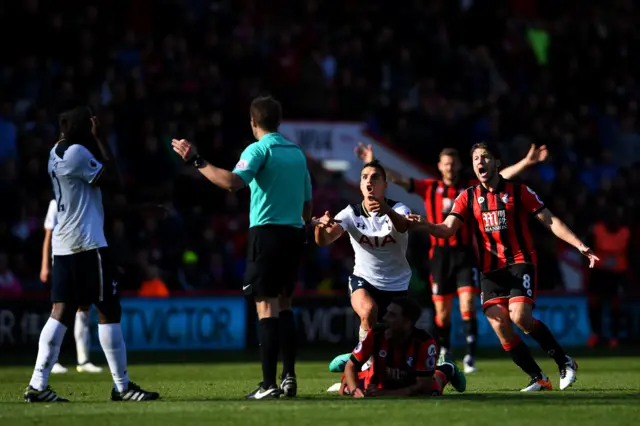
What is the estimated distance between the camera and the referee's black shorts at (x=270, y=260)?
9781 millimetres

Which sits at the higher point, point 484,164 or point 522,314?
point 484,164

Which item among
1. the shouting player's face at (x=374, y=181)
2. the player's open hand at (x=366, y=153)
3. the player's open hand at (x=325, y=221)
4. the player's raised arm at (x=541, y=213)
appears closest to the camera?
the player's open hand at (x=325, y=221)

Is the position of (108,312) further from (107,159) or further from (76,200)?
(107,159)

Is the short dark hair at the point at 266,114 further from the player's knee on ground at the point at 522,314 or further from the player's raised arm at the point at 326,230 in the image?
the player's knee on ground at the point at 522,314

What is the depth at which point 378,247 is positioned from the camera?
11625 millimetres

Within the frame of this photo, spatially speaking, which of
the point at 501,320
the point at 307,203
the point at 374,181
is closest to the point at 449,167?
the point at 501,320

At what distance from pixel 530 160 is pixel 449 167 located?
9.00 ft

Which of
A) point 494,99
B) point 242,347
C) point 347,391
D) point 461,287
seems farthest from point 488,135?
point 347,391

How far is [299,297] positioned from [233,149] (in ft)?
10.2

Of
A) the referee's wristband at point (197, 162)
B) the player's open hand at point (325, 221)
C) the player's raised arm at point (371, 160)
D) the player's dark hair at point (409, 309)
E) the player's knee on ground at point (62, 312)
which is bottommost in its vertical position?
the player's dark hair at point (409, 309)

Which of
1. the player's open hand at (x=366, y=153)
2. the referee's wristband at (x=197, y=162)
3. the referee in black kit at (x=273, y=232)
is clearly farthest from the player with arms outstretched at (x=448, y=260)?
the referee's wristband at (x=197, y=162)

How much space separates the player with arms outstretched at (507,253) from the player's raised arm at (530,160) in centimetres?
44

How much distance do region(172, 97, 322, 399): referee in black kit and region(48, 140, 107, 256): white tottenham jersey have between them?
1219 mm

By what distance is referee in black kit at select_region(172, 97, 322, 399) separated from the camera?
32.1ft
